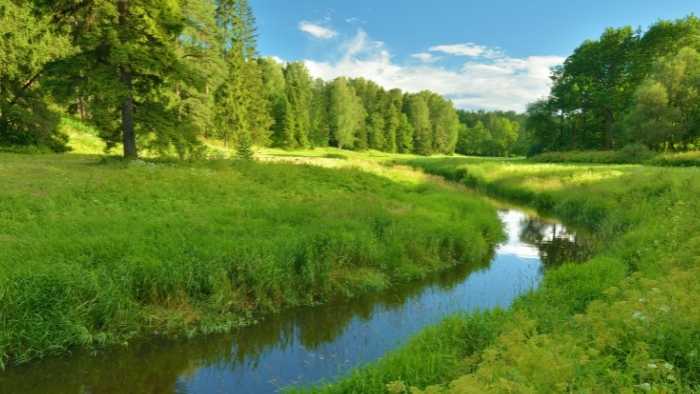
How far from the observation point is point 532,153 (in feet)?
211

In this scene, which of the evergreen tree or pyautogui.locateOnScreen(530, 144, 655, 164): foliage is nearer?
pyautogui.locateOnScreen(530, 144, 655, 164): foliage

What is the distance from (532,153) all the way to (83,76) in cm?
6331

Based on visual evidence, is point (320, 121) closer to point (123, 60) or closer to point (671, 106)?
point (671, 106)

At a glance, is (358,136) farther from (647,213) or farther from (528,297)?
(528,297)

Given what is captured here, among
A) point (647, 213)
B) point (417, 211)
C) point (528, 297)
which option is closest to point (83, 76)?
point (417, 211)

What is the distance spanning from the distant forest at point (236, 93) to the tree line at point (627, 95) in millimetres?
147

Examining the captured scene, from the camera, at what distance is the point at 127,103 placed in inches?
688

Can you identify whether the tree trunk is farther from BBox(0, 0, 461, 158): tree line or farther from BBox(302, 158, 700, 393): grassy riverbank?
BBox(302, 158, 700, 393): grassy riverbank

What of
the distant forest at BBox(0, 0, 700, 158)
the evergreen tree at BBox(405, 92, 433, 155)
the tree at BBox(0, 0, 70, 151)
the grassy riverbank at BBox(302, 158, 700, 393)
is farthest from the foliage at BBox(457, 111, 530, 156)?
the grassy riverbank at BBox(302, 158, 700, 393)

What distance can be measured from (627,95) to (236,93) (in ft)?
170

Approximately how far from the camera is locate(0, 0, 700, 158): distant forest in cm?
1703

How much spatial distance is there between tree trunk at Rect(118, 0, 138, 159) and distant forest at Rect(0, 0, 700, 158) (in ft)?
0.21

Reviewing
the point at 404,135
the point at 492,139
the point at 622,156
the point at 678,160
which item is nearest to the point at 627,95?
the point at 622,156

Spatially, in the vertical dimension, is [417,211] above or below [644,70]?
below
